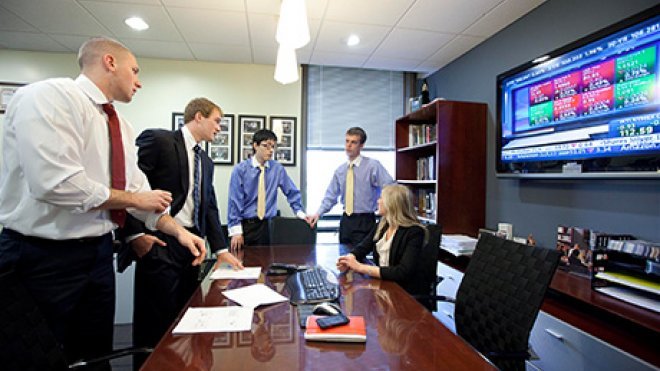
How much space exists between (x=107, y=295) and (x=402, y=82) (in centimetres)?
379

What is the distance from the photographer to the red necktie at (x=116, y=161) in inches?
55.1

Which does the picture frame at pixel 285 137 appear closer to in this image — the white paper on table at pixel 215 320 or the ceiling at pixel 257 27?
the ceiling at pixel 257 27

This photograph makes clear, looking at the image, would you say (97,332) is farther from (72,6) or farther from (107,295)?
(72,6)

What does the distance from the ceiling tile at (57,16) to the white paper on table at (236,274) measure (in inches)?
89.3

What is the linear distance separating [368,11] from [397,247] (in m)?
1.76

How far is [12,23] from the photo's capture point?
2924 mm

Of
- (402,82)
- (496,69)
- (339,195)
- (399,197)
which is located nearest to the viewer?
(399,197)

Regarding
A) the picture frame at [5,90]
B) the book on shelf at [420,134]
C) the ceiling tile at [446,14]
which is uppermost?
the ceiling tile at [446,14]

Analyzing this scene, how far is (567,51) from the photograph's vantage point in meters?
2.06

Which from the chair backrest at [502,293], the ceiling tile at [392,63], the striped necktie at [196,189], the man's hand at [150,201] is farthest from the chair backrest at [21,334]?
the ceiling tile at [392,63]

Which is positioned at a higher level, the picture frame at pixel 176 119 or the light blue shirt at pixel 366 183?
the picture frame at pixel 176 119

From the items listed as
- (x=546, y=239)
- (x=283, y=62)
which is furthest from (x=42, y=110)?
(x=546, y=239)

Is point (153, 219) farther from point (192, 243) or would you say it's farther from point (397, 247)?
point (397, 247)

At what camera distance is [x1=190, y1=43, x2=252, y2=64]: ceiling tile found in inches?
133
